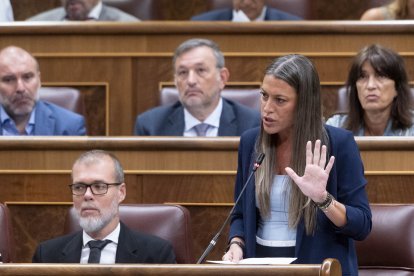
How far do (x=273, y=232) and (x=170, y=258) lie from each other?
23 cm

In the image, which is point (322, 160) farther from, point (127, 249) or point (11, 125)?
point (11, 125)

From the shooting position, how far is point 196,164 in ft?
5.93

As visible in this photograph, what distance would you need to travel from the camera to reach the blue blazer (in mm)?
1323

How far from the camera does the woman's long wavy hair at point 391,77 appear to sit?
2.00 metres

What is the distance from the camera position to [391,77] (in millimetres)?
2002

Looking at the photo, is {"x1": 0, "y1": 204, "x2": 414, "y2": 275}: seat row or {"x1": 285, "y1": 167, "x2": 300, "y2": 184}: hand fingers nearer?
{"x1": 285, "y1": 167, "x2": 300, "y2": 184}: hand fingers

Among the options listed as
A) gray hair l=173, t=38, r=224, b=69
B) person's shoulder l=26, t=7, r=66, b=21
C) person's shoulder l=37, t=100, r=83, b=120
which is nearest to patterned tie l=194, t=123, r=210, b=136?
gray hair l=173, t=38, r=224, b=69

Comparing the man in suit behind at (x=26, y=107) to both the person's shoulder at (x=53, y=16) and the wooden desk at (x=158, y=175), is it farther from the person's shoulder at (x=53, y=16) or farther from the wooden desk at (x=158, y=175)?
the person's shoulder at (x=53, y=16)

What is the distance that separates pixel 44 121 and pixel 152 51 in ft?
1.18

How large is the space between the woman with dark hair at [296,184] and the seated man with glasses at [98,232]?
0.73ft

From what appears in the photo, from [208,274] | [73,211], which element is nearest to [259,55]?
[73,211]

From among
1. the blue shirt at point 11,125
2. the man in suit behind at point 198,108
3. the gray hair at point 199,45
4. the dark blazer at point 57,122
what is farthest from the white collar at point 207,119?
the blue shirt at point 11,125

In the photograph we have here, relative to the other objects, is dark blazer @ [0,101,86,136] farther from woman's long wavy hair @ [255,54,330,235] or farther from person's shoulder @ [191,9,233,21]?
woman's long wavy hair @ [255,54,330,235]

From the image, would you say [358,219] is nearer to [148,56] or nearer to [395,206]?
[395,206]
